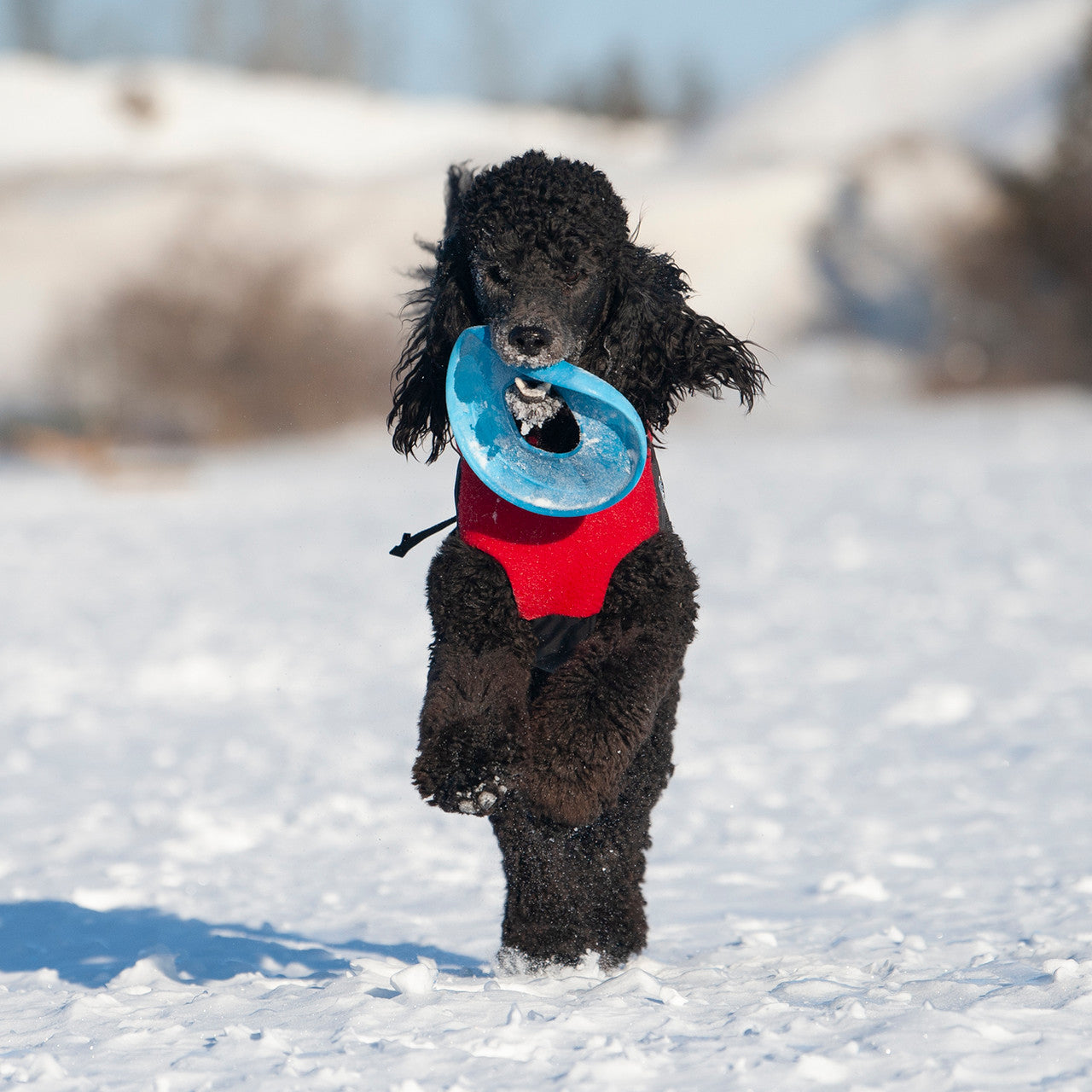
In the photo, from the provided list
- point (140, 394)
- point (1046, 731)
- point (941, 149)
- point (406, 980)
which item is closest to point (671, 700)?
point (406, 980)

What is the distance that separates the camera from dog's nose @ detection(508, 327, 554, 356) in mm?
2824

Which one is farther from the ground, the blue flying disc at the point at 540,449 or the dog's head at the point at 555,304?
the dog's head at the point at 555,304

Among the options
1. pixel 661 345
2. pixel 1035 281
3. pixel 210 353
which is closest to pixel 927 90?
pixel 1035 281

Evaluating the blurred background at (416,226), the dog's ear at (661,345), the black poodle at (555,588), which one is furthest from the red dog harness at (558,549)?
the blurred background at (416,226)

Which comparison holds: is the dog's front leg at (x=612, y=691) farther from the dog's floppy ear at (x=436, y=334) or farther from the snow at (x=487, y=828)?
the dog's floppy ear at (x=436, y=334)

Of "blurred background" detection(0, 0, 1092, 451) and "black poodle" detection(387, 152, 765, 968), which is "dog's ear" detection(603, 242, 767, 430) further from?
"blurred background" detection(0, 0, 1092, 451)

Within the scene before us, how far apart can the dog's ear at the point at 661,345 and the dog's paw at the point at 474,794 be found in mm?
970

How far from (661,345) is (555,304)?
31 cm

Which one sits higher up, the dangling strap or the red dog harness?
the dangling strap

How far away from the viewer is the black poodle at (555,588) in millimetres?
2830

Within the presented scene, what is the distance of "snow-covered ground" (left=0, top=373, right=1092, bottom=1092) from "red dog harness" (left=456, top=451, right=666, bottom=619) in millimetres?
839

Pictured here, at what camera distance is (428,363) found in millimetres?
3229

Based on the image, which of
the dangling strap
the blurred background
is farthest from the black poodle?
the blurred background

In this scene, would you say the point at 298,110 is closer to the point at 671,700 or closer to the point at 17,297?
the point at 17,297
